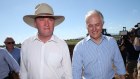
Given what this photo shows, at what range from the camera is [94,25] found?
4352 mm

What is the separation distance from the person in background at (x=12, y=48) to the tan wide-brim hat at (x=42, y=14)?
22.6 ft

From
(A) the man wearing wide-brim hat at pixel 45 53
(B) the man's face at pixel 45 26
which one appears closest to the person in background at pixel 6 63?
(A) the man wearing wide-brim hat at pixel 45 53

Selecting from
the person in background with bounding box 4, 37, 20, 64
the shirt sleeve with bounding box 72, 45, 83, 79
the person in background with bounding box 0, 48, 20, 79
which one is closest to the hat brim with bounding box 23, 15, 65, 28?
the shirt sleeve with bounding box 72, 45, 83, 79

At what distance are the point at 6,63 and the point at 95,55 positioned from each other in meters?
3.64

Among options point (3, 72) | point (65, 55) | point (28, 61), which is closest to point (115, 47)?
point (65, 55)

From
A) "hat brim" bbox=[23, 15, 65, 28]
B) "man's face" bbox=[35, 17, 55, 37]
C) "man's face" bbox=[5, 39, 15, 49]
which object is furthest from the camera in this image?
"man's face" bbox=[5, 39, 15, 49]

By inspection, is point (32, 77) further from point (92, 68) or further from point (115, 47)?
point (115, 47)

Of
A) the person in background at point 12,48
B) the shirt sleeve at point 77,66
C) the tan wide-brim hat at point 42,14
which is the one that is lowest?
the person in background at point 12,48

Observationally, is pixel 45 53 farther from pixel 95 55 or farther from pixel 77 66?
pixel 95 55

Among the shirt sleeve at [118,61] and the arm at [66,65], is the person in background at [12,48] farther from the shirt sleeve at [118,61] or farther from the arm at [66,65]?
the arm at [66,65]

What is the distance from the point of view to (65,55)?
151 inches

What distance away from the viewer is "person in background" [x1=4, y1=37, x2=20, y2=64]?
11.1 metres

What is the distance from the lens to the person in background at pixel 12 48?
11.1 m

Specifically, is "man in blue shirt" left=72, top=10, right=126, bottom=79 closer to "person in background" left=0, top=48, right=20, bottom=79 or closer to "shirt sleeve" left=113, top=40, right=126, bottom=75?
"shirt sleeve" left=113, top=40, right=126, bottom=75
